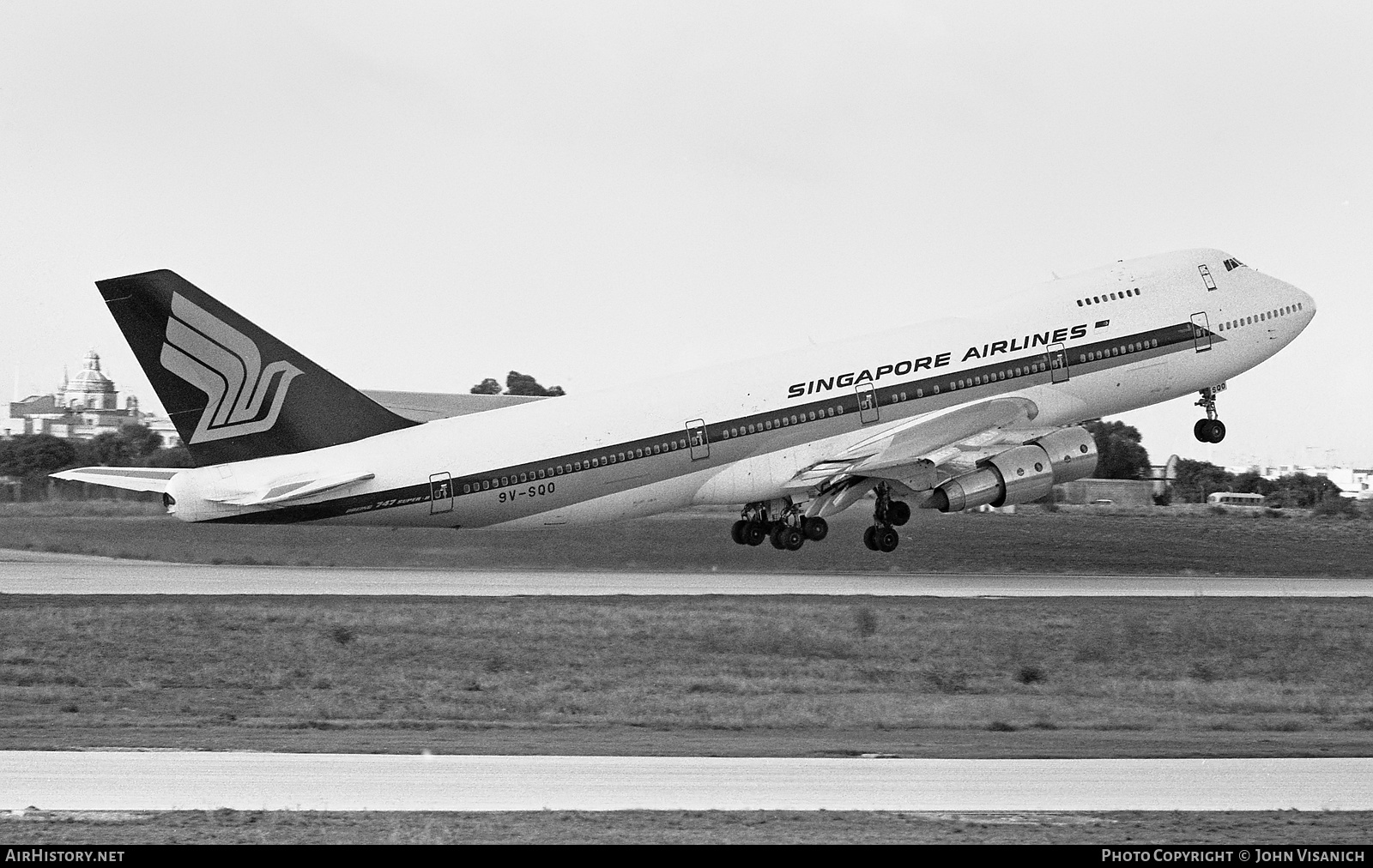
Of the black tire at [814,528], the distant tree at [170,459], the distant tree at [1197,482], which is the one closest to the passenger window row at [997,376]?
the black tire at [814,528]

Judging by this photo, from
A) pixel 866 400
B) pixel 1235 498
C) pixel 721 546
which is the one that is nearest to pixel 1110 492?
pixel 1235 498

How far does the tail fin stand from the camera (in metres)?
36.1

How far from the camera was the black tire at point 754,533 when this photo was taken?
47562mm

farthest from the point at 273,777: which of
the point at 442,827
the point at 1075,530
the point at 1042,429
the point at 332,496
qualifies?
the point at 1075,530

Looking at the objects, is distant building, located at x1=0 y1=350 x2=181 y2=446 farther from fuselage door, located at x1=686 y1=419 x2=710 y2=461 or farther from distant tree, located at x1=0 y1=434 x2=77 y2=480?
fuselage door, located at x1=686 y1=419 x2=710 y2=461

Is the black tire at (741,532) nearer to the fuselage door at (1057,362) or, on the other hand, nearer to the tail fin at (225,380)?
the fuselage door at (1057,362)

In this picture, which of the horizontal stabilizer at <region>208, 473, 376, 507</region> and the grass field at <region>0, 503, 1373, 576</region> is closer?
the horizontal stabilizer at <region>208, 473, 376, 507</region>

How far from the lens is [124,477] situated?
129 ft

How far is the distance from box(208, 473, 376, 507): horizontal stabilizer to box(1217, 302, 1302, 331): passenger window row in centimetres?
2653

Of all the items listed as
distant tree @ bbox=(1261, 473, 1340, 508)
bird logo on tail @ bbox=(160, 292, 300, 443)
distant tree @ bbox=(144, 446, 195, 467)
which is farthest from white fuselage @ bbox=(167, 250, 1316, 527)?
distant tree @ bbox=(1261, 473, 1340, 508)

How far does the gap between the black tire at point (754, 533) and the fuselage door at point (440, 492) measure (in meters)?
11.0

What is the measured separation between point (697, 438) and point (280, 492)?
11139mm

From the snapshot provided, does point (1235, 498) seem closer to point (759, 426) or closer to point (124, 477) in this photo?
point (759, 426)

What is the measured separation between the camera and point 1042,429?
4638 cm
